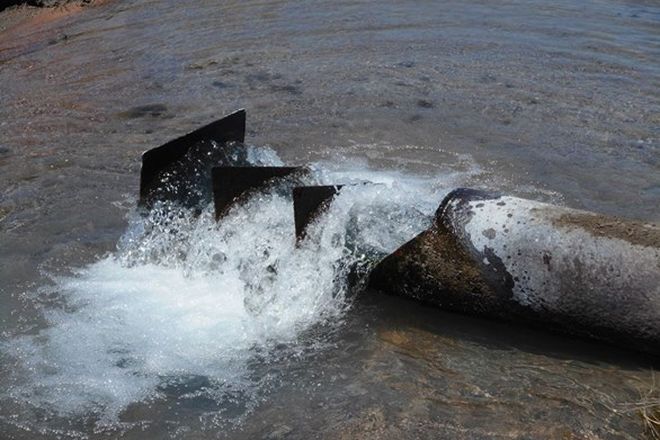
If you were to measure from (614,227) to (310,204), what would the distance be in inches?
61.6

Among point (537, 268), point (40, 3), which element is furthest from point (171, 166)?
point (40, 3)

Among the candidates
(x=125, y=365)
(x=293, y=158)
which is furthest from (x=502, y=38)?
(x=125, y=365)

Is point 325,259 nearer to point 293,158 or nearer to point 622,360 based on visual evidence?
point 622,360

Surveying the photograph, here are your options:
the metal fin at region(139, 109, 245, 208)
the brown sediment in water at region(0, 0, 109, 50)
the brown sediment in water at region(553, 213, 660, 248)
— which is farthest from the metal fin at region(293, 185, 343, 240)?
the brown sediment in water at region(0, 0, 109, 50)

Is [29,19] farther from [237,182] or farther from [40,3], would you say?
[237,182]

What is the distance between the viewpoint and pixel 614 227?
3842 millimetres

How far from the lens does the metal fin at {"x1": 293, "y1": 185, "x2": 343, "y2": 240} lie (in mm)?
4445

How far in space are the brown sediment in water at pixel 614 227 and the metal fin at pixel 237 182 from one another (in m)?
1.71

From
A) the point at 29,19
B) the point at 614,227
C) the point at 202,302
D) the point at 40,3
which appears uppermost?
the point at 40,3

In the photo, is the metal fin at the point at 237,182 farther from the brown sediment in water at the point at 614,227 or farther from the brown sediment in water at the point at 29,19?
the brown sediment in water at the point at 29,19

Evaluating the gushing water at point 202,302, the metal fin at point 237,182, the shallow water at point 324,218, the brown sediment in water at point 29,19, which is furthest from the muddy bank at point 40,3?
the metal fin at point 237,182

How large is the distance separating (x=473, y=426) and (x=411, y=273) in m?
1.00

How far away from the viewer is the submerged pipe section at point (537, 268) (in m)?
3.70

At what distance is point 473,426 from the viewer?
11.4 feet
